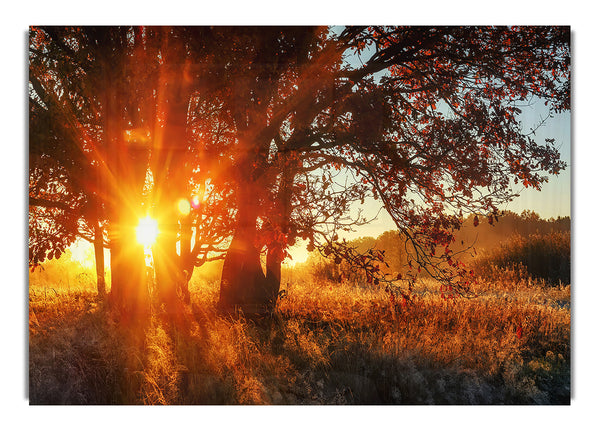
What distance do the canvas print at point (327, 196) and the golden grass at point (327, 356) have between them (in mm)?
22

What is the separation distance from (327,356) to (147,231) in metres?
2.76

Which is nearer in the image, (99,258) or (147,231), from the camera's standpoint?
(147,231)

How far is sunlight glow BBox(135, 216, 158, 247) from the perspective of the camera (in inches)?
209

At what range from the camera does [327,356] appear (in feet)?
14.9

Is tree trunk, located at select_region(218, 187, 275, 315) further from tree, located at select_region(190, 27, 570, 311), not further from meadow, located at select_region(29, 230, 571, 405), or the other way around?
tree, located at select_region(190, 27, 570, 311)

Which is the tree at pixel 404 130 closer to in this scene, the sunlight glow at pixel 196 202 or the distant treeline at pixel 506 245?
the distant treeline at pixel 506 245

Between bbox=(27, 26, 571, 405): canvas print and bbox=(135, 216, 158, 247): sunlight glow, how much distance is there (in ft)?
0.13

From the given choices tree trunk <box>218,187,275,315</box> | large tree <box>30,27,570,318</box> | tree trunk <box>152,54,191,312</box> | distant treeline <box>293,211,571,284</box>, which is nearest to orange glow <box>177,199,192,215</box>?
tree trunk <box>152,54,191,312</box>

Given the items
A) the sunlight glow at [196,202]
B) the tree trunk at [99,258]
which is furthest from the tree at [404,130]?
the tree trunk at [99,258]

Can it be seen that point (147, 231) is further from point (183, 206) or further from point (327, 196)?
point (327, 196)

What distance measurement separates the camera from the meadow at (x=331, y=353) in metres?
4.29

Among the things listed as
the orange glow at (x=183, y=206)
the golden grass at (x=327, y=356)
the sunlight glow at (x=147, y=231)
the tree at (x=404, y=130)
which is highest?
the tree at (x=404, y=130)

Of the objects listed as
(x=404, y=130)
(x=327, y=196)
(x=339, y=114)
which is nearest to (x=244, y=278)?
(x=327, y=196)

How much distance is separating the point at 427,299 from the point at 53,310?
14.9 ft
